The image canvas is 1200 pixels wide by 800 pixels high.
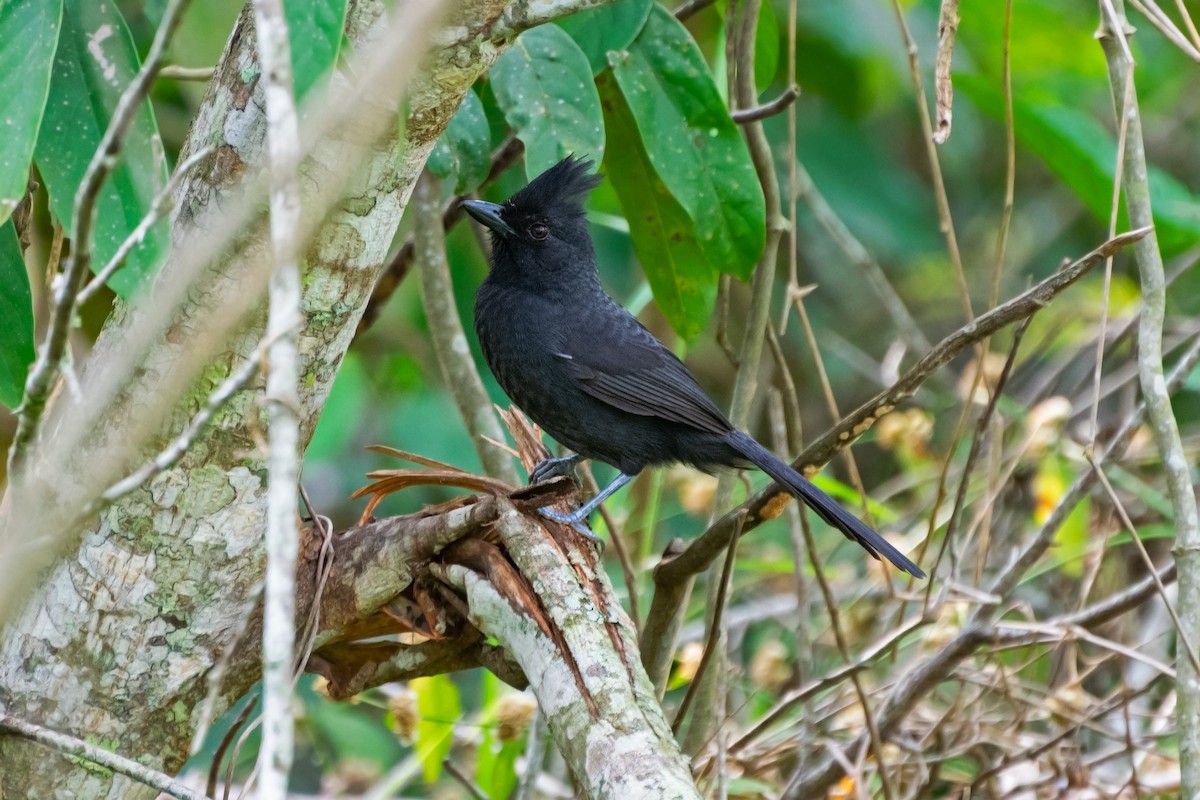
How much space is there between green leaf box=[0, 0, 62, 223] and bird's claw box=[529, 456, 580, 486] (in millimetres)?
1682

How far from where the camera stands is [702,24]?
17.3 ft

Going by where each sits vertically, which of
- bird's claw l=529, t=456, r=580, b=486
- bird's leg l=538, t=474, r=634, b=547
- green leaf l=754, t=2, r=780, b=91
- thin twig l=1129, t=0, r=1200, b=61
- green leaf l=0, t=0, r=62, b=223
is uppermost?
green leaf l=754, t=2, r=780, b=91

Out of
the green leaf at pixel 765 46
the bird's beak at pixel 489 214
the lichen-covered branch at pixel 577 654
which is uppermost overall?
the green leaf at pixel 765 46

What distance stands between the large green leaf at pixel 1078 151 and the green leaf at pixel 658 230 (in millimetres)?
1467

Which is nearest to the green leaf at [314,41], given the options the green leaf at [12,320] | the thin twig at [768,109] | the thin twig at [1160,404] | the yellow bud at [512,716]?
the green leaf at [12,320]

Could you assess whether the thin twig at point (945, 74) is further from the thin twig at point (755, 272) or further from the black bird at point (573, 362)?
the black bird at point (573, 362)

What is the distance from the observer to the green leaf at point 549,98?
9.60 ft

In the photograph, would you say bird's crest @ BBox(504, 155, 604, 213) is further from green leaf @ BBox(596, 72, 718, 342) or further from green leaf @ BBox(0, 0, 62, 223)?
green leaf @ BBox(0, 0, 62, 223)

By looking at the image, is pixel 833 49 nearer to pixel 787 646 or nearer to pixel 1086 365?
pixel 1086 365

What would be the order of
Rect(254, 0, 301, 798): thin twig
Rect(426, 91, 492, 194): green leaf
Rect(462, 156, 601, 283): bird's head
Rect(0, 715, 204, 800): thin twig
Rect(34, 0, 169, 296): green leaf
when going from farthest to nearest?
Rect(462, 156, 601, 283): bird's head < Rect(426, 91, 492, 194): green leaf < Rect(34, 0, 169, 296): green leaf < Rect(0, 715, 204, 800): thin twig < Rect(254, 0, 301, 798): thin twig

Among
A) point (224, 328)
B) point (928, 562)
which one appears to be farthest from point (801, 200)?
point (224, 328)

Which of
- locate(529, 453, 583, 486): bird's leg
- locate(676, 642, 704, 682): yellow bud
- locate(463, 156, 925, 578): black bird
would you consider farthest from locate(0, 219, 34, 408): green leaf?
locate(676, 642, 704, 682): yellow bud

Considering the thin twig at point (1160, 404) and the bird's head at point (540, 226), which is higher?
the bird's head at point (540, 226)

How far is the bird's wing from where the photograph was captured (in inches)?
153
